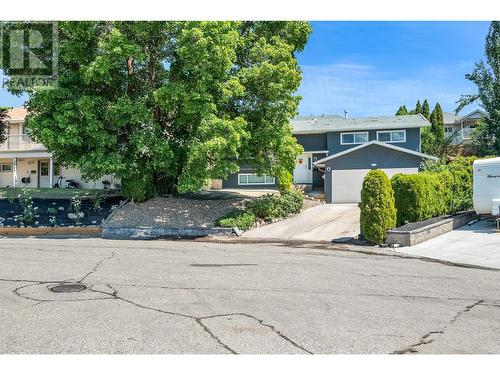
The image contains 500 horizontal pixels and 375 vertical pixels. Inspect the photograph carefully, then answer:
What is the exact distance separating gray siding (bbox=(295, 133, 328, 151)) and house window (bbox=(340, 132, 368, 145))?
51.1 inches

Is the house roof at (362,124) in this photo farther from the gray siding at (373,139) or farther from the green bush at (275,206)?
the green bush at (275,206)

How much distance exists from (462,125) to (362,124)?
19.3 meters

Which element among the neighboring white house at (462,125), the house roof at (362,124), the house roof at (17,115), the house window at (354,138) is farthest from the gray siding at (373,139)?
the house roof at (17,115)

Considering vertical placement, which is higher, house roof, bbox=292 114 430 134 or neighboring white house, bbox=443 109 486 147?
neighboring white house, bbox=443 109 486 147

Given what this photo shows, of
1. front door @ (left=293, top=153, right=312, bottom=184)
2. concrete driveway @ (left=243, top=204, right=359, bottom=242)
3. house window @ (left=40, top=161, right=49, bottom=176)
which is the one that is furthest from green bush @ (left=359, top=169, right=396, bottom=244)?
house window @ (left=40, top=161, right=49, bottom=176)

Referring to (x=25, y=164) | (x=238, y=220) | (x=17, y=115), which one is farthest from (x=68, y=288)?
(x=17, y=115)

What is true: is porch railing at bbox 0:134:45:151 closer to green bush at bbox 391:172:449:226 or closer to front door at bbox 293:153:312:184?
front door at bbox 293:153:312:184

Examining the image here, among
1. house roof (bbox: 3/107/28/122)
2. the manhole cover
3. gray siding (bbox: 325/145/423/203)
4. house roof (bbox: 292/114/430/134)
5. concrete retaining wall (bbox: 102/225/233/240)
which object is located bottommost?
the manhole cover

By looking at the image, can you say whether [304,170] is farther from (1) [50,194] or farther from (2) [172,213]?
(1) [50,194]

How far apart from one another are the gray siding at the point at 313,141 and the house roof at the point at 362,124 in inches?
18.0

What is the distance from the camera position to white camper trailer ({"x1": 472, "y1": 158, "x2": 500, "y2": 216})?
16062 mm

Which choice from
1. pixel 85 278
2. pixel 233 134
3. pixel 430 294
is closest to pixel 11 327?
pixel 85 278

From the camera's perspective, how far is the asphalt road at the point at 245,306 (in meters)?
5.14

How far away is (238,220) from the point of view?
58.9 feet
